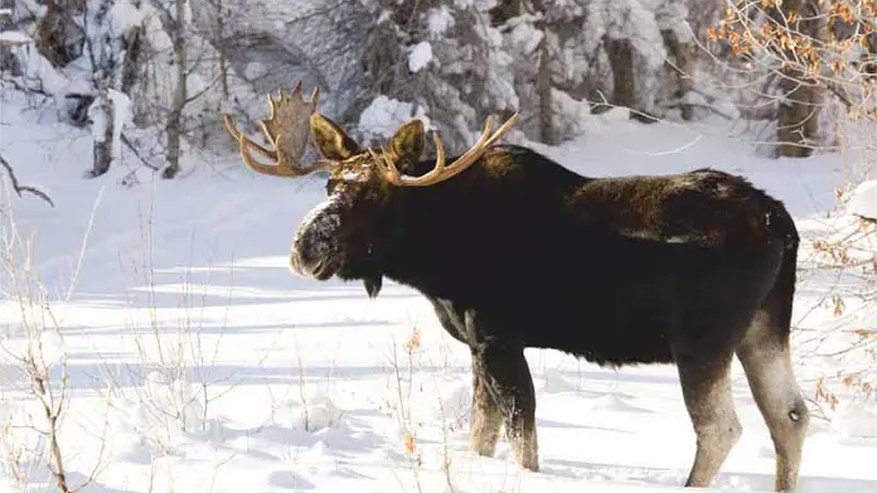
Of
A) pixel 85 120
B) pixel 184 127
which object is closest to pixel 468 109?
pixel 184 127

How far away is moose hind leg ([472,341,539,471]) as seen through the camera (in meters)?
5.84

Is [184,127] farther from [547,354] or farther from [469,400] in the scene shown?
[469,400]

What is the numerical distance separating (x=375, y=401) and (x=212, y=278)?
7319 mm

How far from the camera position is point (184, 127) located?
21.7m

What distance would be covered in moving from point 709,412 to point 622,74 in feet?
64.5

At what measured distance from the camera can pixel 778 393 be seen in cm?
574

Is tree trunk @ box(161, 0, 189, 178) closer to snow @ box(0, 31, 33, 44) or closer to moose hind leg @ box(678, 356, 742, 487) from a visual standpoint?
snow @ box(0, 31, 33, 44)

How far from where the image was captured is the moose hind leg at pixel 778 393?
565 centimetres

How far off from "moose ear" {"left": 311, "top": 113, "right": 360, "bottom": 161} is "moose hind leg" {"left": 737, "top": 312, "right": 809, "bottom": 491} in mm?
2050

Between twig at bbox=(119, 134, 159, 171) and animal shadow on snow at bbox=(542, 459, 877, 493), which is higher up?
animal shadow on snow at bbox=(542, 459, 877, 493)

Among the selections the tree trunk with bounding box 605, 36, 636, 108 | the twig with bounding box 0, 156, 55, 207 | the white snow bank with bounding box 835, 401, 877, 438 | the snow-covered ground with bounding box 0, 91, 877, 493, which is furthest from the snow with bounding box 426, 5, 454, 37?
the white snow bank with bounding box 835, 401, 877, 438

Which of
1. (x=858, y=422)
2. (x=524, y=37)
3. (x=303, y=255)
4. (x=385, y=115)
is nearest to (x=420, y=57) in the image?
(x=385, y=115)

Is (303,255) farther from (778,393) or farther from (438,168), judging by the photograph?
(778,393)

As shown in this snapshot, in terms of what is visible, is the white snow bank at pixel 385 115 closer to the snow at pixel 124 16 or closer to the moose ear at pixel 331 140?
the snow at pixel 124 16
